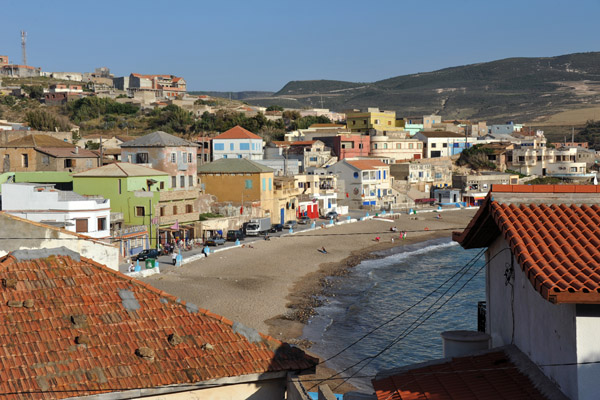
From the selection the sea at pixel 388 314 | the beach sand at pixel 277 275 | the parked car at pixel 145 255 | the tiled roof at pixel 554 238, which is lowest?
the sea at pixel 388 314

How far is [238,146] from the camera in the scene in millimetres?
84000

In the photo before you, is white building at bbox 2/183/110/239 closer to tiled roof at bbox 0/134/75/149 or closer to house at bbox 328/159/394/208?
tiled roof at bbox 0/134/75/149

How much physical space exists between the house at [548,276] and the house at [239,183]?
51.9m

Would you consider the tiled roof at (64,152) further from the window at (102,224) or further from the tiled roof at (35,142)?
the window at (102,224)

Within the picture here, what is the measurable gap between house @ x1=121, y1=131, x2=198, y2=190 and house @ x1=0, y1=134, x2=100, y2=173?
6.62 meters

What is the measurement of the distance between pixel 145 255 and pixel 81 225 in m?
5.45

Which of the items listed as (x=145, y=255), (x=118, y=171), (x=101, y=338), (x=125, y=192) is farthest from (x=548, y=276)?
(x=118, y=171)

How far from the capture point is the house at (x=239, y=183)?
204 ft

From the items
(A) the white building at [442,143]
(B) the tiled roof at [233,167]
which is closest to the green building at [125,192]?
(B) the tiled roof at [233,167]

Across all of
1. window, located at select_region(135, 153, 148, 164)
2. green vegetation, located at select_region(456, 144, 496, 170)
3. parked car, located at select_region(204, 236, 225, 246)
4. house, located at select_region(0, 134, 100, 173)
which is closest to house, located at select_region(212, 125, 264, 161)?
house, located at select_region(0, 134, 100, 173)

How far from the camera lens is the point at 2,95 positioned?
456 feet

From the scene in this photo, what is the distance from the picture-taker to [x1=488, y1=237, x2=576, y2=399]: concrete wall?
24.5 feet

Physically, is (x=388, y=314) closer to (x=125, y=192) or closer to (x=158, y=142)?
(x=125, y=192)

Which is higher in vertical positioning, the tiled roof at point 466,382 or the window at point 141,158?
the window at point 141,158
